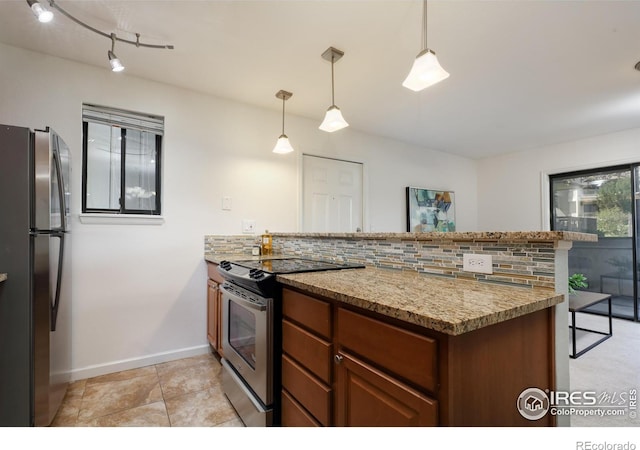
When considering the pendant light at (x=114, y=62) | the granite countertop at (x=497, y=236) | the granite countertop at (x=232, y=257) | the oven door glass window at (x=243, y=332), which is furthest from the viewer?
the granite countertop at (x=232, y=257)

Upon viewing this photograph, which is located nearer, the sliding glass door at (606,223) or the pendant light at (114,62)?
the pendant light at (114,62)

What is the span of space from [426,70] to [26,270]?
2.24 meters

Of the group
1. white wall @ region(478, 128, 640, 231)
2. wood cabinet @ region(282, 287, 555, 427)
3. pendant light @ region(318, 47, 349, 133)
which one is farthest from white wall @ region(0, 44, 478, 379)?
white wall @ region(478, 128, 640, 231)

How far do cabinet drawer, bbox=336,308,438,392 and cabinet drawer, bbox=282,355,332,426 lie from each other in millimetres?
249

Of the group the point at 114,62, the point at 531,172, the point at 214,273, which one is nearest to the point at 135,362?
the point at 214,273

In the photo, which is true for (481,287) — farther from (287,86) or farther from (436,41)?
(287,86)

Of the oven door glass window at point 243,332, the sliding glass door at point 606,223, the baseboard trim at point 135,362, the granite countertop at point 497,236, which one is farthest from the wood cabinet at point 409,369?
the sliding glass door at point 606,223

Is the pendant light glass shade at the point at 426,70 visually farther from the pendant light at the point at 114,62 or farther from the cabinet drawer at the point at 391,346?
the pendant light at the point at 114,62

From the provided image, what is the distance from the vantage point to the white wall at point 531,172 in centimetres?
387

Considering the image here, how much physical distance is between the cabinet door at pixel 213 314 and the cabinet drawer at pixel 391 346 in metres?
1.59

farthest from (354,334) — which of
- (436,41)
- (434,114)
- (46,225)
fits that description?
(434,114)

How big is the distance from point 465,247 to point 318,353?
0.79 m

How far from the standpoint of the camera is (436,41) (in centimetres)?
205

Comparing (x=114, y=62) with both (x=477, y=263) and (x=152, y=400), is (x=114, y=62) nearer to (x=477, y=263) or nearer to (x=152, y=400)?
(x=152, y=400)
